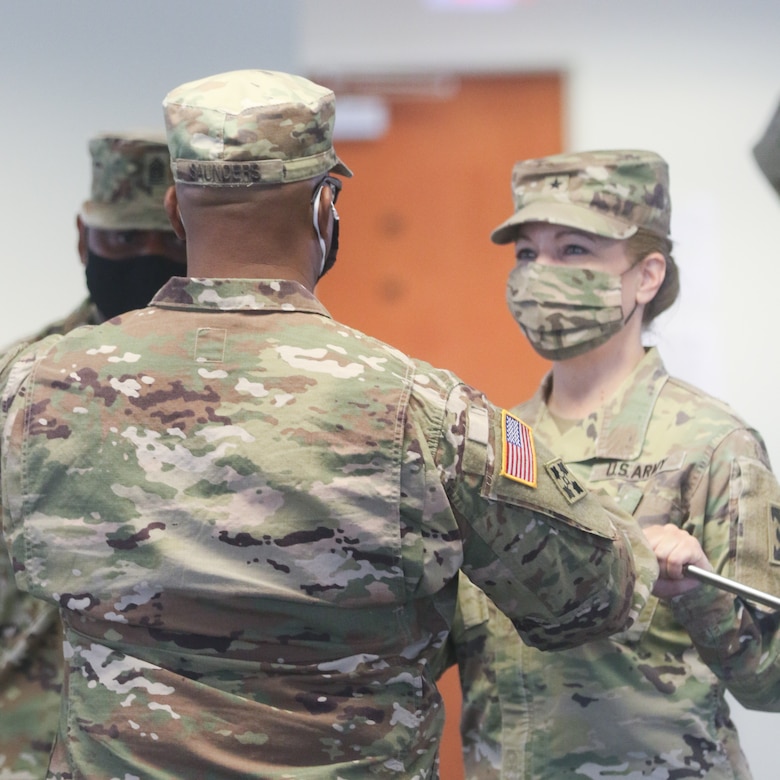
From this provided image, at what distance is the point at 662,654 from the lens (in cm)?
176

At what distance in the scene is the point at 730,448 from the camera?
5.72 feet

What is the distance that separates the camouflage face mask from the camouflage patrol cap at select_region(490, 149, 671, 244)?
3.3 inches

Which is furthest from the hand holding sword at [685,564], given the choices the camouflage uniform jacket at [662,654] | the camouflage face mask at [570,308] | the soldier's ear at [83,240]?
the soldier's ear at [83,240]

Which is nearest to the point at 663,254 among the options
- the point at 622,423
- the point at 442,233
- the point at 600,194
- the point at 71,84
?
the point at 600,194

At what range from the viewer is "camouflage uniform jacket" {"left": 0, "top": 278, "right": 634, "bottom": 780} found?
124 centimetres

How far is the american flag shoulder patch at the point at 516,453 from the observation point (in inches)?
50.0

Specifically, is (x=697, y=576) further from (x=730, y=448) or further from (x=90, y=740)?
(x=90, y=740)

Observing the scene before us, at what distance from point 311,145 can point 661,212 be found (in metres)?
0.88

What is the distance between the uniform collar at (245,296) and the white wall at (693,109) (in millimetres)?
1705

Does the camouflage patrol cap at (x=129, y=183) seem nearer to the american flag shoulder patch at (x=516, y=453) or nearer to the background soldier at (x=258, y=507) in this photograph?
the background soldier at (x=258, y=507)

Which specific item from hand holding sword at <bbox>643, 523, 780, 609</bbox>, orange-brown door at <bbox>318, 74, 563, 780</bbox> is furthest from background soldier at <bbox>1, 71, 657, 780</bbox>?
orange-brown door at <bbox>318, 74, 563, 780</bbox>

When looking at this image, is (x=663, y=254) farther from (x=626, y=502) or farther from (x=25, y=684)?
(x=25, y=684)

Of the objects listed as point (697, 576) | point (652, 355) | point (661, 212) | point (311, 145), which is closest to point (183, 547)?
point (311, 145)

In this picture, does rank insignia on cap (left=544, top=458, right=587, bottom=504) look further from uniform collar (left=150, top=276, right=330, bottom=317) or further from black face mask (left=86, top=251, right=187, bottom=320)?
black face mask (left=86, top=251, right=187, bottom=320)
